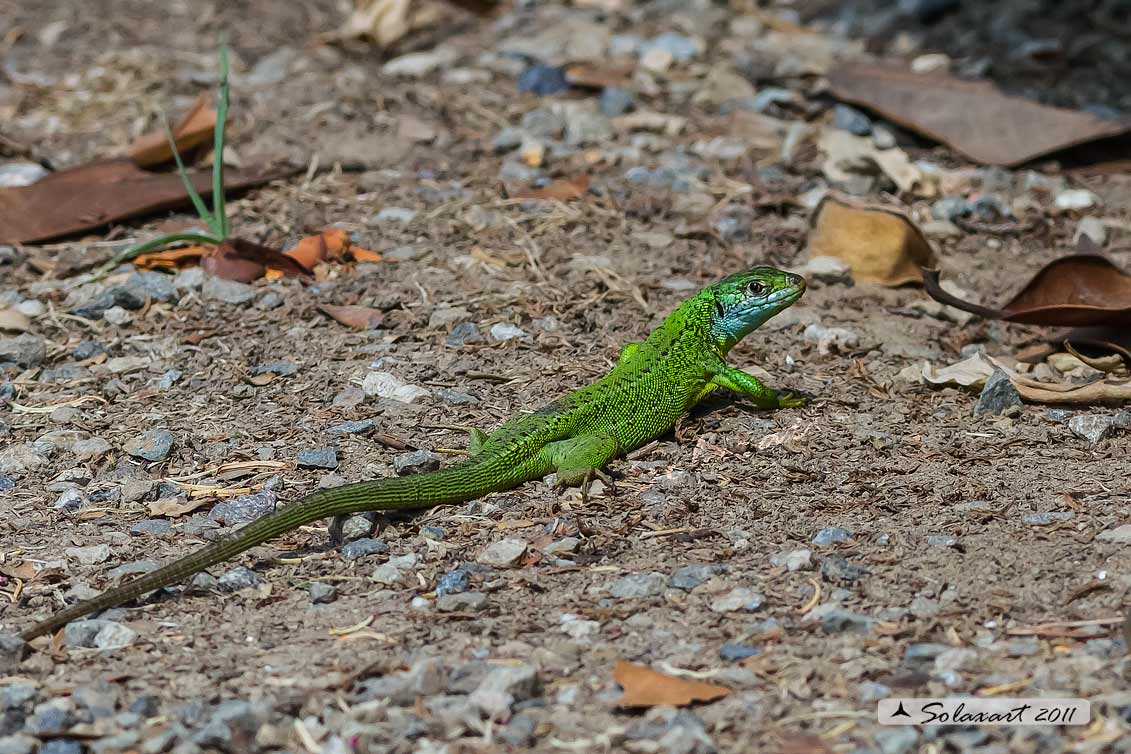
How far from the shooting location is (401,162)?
764cm

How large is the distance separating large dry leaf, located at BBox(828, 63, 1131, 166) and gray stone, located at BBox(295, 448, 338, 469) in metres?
4.54

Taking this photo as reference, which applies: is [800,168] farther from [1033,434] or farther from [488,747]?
[488,747]

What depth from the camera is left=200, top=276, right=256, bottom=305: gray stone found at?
19.8ft

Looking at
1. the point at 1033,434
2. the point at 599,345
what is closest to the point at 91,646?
the point at 599,345

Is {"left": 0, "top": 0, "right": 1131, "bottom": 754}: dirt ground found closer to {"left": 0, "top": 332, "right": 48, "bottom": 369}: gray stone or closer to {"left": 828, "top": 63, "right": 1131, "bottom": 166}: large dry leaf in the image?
{"left": 0, "top": 332, "right": 48, "bottom": 369}: gray stone

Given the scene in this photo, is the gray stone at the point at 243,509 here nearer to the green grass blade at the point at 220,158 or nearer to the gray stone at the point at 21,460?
the gray stone at the point at 21,460

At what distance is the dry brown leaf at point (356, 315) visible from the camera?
581 cm

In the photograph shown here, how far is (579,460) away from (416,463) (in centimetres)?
59

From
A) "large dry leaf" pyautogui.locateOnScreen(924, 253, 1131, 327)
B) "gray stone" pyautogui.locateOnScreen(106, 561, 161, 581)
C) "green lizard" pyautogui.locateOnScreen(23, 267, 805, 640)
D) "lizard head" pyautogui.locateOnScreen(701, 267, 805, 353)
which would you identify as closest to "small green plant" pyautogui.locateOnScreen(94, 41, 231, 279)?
"green lizard" pyautogui.locateOnScreen(23, 267, 805, 640)

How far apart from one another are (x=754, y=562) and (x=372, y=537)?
1.24m

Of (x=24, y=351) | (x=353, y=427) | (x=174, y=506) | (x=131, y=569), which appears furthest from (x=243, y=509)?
(x=24, y=351)

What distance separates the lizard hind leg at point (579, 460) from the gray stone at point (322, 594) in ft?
3.25

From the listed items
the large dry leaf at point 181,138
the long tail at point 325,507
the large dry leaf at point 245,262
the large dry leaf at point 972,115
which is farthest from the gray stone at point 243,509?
the large dry leaf at point 972,115

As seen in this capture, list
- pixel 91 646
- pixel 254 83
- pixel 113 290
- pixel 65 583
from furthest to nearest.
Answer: pixel 254 83, pixel 113 290, pixel 65 583, pixel 91 646
